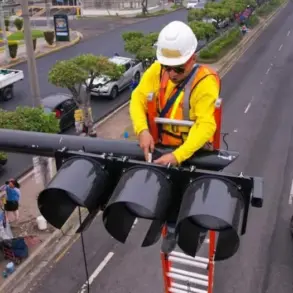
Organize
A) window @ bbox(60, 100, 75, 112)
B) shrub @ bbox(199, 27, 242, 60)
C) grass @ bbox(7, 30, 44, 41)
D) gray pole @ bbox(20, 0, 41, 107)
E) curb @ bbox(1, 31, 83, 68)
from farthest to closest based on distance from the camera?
1. grass @ bbox(7, 30, 44, 41)
2. shrub @ bbox(199, 27, 242, 60)
3. curb @ bbox(1, 31, 83, 68)
4. window @ bbox(60, 100, 75, 112)
5. gray pole @ bbox(20, 0, 41, 107)

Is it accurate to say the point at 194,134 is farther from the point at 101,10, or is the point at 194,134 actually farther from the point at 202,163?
the point at 101,10

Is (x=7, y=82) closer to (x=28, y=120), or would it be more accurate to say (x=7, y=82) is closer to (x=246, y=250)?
(x=28, y=120)

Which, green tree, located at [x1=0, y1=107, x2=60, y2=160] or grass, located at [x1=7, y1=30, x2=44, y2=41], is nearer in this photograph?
green tree, located at [x1=0, y1=107, x2=60, y2=160]

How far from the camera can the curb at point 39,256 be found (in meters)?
12.4

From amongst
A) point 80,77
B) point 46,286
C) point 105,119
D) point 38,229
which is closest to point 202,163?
point 46,286

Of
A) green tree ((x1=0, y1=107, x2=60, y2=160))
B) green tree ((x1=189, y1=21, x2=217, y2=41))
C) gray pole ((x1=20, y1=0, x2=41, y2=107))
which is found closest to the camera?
green tree ((x1=0, y1=107, x2=60, y2=160))

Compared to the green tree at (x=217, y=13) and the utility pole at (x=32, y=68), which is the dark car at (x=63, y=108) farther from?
the green tree at (x=217, y=13)

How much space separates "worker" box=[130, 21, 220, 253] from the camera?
3.47m

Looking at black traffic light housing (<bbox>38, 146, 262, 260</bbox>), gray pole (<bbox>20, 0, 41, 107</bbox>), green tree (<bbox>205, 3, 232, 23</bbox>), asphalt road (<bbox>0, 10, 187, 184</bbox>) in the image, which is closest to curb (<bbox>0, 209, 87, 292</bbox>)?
gray pole (<bbox>20, 0, 41, 107</bbox>)

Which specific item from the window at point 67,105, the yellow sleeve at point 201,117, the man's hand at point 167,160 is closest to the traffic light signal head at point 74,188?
the man's hand at point 167,160

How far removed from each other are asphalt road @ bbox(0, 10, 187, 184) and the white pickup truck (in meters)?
0.43

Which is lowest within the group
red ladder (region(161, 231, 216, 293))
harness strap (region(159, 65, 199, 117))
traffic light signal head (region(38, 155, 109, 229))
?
red ladder (region(161, 231, 216, 293))

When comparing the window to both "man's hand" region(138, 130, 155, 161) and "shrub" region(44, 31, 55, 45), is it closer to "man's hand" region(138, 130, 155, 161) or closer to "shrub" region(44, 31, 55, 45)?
"man's hand" region(138, 130, 155, 161)

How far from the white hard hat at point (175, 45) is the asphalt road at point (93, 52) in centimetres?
1614
